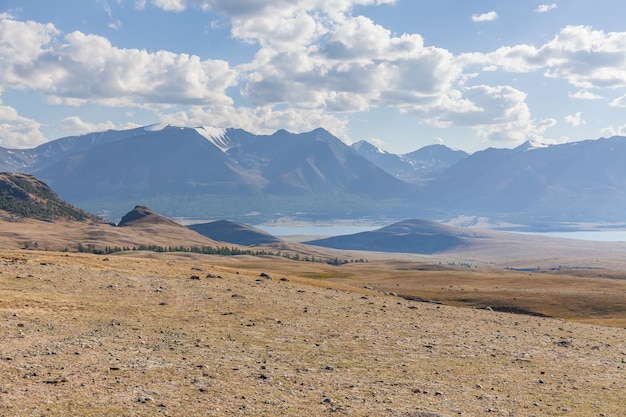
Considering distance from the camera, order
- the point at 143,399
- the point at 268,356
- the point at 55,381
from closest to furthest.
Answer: the point at 143,399 < the point at 55,381 < the point at 268,356

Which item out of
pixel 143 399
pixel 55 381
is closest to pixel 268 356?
pixel 143 399

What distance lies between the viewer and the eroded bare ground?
68.4 feet

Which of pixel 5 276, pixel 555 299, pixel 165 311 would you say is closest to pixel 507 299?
pixel 555 299

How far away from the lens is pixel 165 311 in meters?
36.7

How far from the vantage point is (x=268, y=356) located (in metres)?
27.9

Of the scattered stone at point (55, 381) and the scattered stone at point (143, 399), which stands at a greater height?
the scattered stone at point (55, 381)

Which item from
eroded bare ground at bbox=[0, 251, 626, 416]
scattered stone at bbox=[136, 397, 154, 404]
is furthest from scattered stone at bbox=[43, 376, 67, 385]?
scattered stone at bbox=[136, 397, 154, 404]

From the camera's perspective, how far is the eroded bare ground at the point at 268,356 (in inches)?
821

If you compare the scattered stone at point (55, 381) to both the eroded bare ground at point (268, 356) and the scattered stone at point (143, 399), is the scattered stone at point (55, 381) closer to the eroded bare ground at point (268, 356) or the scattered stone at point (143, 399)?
the eroded bare ground at point (268, 356)

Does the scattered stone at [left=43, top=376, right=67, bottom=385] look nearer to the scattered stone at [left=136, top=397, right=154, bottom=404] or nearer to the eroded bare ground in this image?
the eroded bare ground

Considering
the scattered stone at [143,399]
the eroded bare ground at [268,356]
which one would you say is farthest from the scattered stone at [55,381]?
the scattered stone at [143,399]

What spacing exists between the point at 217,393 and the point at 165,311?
53.8 ft

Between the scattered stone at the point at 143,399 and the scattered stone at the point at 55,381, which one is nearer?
the scattered stone at the point at 143,399

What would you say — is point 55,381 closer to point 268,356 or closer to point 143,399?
point 143,399
